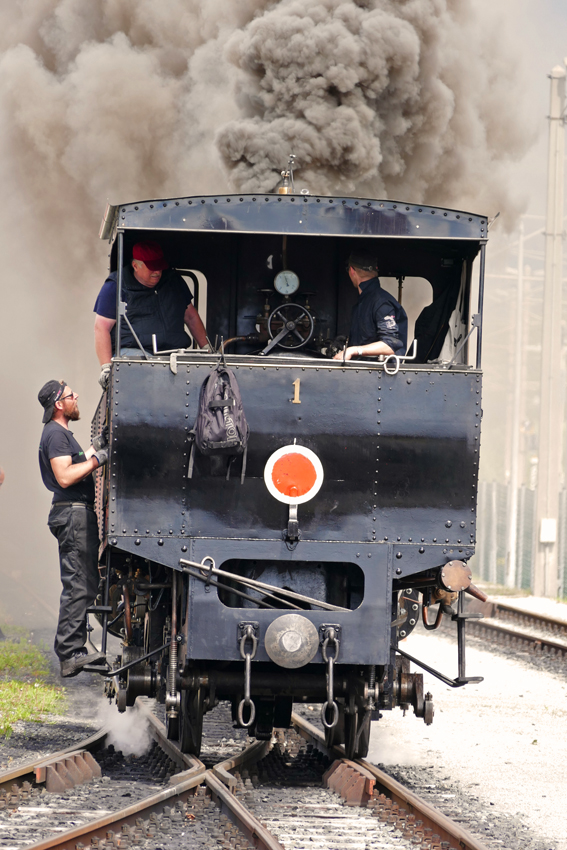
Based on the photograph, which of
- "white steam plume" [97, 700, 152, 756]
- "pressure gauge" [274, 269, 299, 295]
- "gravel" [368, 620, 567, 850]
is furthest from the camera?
"pressure gauge" [274, 269, 299, 295]

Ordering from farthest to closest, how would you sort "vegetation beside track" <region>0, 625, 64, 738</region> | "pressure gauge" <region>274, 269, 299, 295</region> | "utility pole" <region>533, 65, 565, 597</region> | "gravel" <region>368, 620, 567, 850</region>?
"utility pole" <region>533, 65, 565, 597</region>, "vegetation beside track" <region>0, 625, 64, 738</region>, "pressure gauge" <region>274, 269, 299, 295</region>, "gravel" <region>368, 620, 567, 850</region>

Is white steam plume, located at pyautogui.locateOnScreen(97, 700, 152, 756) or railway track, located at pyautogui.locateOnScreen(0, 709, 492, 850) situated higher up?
railway track, located at pyautogui.locateOnScreen(0, 709, 492, 850)

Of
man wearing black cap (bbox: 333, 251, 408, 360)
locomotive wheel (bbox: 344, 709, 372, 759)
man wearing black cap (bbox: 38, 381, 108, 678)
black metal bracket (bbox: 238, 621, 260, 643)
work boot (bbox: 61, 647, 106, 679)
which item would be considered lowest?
locomotive wheel (bbox: 344, 709, 372, 759)

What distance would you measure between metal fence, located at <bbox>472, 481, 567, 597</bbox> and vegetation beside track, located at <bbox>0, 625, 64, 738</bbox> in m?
12.5

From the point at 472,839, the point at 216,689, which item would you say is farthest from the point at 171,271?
the point at 472,839

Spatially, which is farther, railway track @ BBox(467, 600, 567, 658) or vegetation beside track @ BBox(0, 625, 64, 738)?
railway track @ BBox(467, 600, 567, 658)

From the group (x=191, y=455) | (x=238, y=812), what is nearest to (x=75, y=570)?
(x=191, y=455)

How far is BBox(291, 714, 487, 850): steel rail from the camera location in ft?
15.4

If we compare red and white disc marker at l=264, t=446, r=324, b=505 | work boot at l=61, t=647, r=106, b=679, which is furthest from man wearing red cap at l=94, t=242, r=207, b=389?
work boot at l=61, t=647, r=106, b=679

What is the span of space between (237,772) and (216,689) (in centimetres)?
54

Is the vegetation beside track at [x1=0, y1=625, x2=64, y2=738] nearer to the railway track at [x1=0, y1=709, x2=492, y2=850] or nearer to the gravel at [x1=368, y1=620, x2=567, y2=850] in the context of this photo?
the railway track at [x1=0, y1=709, x2=492, y2=850]

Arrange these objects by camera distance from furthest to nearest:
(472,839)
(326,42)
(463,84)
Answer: (463,84)
(326,42)
(472,839)

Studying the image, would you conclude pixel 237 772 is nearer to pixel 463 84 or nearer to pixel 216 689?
pixel 216 689

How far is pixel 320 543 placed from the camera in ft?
18.8
